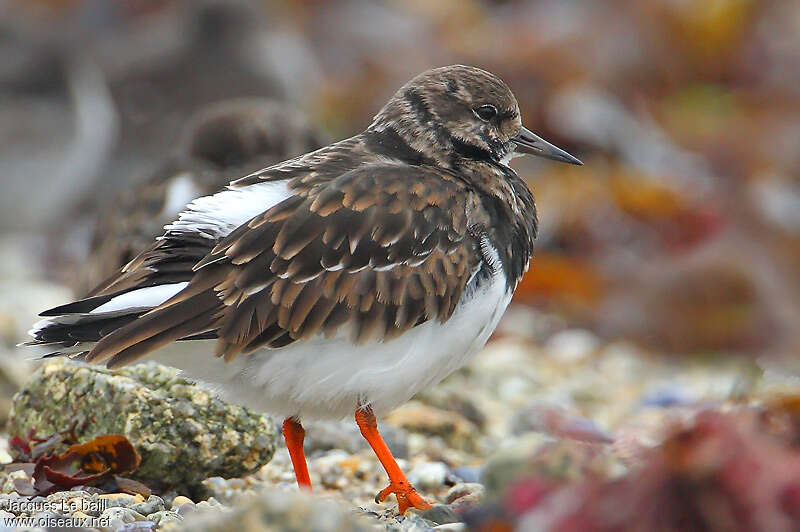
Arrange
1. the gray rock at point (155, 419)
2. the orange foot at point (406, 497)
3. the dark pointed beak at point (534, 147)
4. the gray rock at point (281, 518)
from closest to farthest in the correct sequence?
the gray rock at point (281, 518)
the orange foot at point (406, 497)
the gray rock at point (155, 419)
the dark pointed beak at point (534, 147)

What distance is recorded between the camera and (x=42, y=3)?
9.33m

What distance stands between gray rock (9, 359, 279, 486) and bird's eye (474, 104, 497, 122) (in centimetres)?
93

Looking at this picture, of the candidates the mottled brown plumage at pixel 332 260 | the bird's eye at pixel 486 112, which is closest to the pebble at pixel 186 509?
the mottled brown plumage at pixel 332 260

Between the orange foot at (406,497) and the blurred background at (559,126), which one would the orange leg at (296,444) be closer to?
the orange foot at (406,497)

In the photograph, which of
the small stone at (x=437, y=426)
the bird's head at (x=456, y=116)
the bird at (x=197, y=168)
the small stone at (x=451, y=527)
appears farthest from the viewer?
the bird at (x=197, y=168)

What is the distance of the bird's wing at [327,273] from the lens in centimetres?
268

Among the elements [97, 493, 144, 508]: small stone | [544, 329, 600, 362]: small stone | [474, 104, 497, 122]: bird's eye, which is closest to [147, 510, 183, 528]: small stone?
[97, 493, 144, 508]: small stone

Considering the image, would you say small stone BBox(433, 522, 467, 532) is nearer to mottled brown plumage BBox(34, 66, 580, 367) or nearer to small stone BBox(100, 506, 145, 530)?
mottled brown plumage BBox(34, 66, 580, 367)

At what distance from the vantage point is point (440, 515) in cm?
275

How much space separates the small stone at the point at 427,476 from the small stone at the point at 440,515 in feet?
1.68

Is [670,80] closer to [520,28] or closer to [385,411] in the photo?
[520,28]

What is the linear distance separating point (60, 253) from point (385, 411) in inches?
193

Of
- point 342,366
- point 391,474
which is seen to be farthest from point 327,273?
point 391,474

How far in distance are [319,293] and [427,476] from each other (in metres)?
0.82
